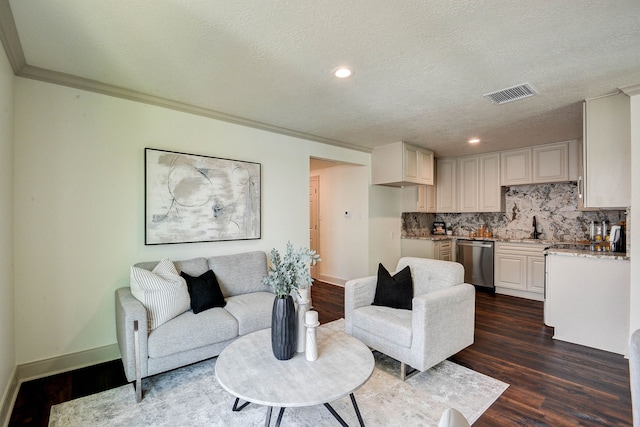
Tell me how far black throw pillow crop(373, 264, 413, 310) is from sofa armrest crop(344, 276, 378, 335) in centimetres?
8

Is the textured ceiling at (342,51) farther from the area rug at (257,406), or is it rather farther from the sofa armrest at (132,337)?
the area rug at (257,406)

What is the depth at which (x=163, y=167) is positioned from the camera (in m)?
2.92

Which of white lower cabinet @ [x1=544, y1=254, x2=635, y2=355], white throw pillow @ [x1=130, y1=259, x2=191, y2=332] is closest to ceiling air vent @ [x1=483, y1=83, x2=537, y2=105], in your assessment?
white lower cabinet @ [x1=544, y1=254, x2=635, y2=355]

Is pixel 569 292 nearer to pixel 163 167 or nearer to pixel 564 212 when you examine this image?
pixel 564 212

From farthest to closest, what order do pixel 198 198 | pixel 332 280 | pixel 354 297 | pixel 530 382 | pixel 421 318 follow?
1. pixel 332 280
2. pixel 198 198
3. pixel 354 297
4. pixel 530 382
5. pixel 421 318

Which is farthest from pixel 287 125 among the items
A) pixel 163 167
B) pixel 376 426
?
pixel 376 426

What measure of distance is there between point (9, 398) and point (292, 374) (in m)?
2.02

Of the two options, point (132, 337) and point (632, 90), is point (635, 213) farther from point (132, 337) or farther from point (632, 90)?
point (132, 337)

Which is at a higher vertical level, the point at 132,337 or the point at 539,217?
the point at 539,217

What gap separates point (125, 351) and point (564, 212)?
20.0 feet

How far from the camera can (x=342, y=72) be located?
235cm

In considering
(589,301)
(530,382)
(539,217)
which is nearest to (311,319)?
(530,382)

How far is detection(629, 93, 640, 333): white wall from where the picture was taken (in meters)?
2.52

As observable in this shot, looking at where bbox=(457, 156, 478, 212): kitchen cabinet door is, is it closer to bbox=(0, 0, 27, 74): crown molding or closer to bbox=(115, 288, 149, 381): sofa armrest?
bbox=(115, 288, 149, 381): sofa armrest
